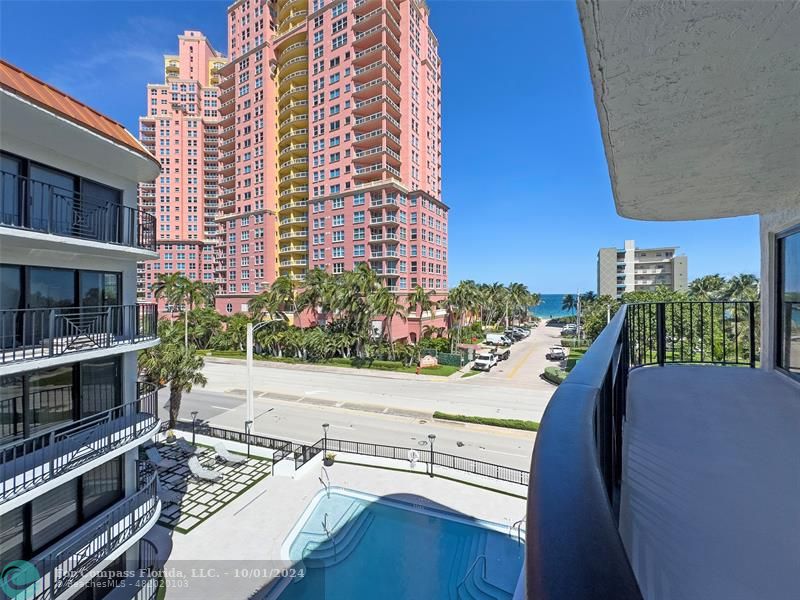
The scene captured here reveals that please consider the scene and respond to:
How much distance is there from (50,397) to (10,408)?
2.01ft

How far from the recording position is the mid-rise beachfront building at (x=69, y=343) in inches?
241

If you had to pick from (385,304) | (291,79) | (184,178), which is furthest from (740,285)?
(184,178)

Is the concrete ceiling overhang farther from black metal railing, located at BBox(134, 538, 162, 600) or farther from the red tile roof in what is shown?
black metal railing, located at BBox(134, 538, 162, 600)

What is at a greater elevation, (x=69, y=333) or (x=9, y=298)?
(x=9, y=298)

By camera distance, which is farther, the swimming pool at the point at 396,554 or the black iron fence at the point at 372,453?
the black iron fence at the point at 372,453

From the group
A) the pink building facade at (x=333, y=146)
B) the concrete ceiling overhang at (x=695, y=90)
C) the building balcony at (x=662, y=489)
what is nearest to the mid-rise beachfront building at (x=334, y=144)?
the pink building facade at (x=333, y=146)

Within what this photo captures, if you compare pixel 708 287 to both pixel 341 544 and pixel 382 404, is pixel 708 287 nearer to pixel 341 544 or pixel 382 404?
pixel 382 404

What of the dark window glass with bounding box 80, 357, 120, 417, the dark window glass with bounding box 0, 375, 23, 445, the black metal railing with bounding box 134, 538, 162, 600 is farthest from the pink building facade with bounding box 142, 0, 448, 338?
the dark window glass with bounding box 0, 375, 23, 445

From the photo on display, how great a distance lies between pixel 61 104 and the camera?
21.1 feet

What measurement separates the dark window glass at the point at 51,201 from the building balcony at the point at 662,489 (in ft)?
27.7

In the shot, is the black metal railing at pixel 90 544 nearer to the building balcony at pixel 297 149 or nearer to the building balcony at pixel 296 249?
the building balcony at pixel 296 249

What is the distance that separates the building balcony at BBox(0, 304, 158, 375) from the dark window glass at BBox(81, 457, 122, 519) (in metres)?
2.75

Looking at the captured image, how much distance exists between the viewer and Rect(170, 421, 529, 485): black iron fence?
1430cm

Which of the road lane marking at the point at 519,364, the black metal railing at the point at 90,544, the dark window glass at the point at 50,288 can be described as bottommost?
the road lane marking at the point at 519,364
